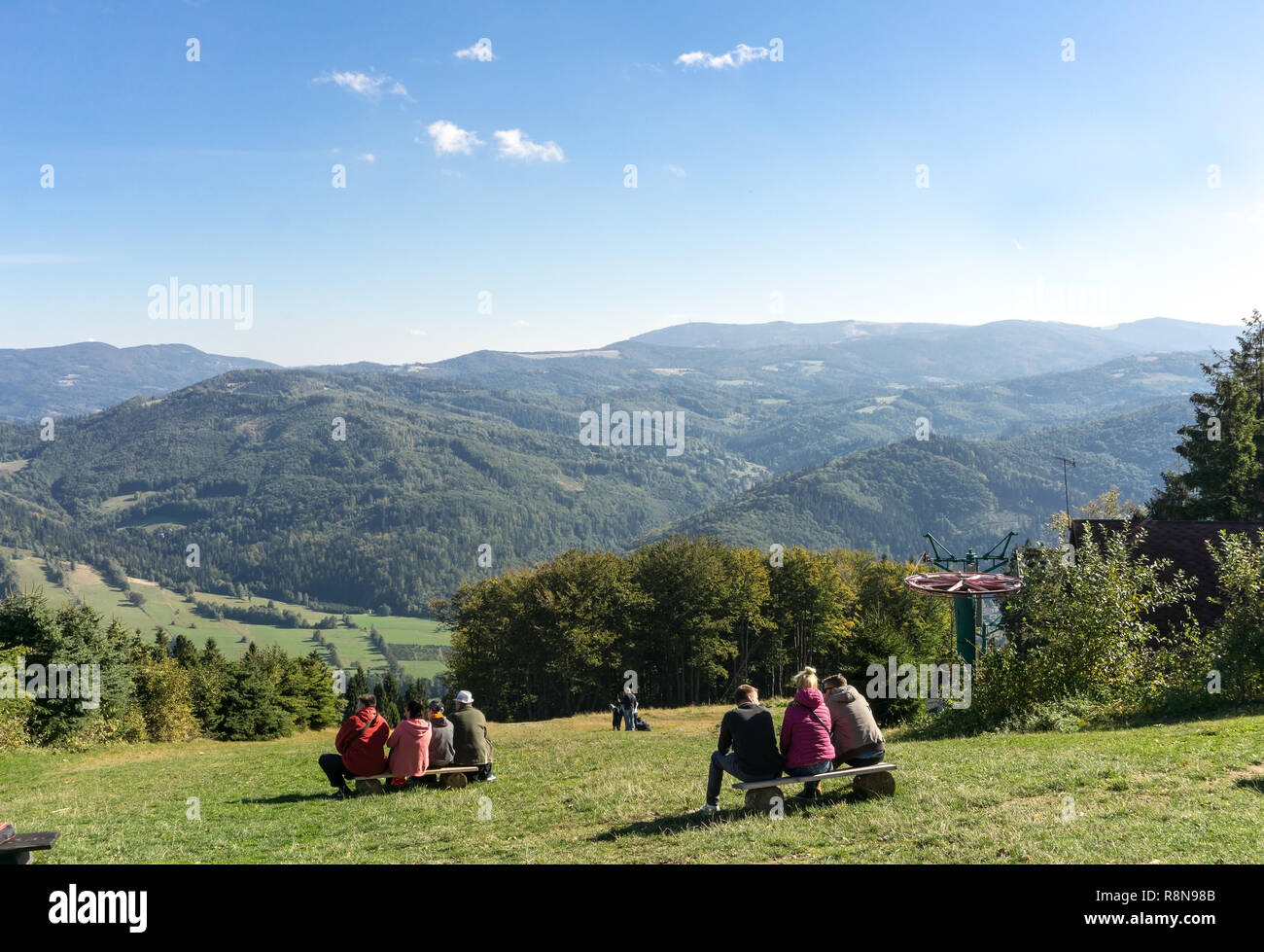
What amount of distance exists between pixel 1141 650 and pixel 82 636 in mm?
46657

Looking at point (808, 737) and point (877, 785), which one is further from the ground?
point (808, 737)

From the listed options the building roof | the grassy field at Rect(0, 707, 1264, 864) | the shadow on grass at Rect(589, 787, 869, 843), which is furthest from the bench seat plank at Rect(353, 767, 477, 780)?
the building roof

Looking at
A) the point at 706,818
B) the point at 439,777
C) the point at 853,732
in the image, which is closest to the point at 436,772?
the point at 439,777

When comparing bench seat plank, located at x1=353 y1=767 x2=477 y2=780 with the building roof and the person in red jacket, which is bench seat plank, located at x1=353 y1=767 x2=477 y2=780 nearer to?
the person in red jacket

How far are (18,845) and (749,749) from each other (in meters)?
8.11

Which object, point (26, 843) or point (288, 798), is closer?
point (26, 843)

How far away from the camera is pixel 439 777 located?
15.2 metres

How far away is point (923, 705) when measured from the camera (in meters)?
28.6

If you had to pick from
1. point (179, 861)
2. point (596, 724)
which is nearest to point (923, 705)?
point (596, 724)

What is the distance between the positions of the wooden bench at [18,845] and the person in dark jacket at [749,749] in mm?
7528

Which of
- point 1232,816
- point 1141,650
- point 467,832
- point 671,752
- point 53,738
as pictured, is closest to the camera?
point 1232,816

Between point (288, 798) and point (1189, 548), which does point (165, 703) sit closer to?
point (288, 798)
